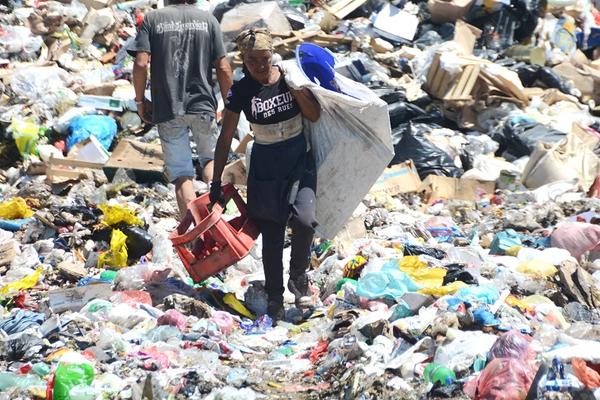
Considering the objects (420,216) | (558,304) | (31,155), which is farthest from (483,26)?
(558,304)

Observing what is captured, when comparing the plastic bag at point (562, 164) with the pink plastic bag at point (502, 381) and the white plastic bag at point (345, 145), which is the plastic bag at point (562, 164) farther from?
the pink plastic bag at point (502, 381)

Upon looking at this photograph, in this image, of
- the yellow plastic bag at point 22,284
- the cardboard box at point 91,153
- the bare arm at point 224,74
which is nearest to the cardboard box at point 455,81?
the cardboard box at point 91,153

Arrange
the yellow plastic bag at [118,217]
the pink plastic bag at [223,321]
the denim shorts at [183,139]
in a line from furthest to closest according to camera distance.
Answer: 1. the yellow plastic bag at [118,217]
2. the denim shorts at [183,139]
3. the pink plastic bag at [223,321]

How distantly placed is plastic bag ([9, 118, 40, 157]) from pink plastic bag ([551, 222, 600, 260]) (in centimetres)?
456

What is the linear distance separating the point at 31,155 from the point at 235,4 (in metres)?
3.36

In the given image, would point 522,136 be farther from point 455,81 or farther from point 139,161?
point 139,161

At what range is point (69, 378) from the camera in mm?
3992

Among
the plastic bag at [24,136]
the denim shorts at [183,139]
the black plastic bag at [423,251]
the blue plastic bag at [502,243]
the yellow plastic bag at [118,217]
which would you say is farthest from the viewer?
the plastic bag at [24,136]

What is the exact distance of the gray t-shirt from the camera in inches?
236

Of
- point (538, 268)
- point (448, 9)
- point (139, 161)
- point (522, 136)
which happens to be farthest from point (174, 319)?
point (448, 9)

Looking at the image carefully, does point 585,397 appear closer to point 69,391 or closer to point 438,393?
point 438,393

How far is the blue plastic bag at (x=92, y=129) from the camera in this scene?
8445mm

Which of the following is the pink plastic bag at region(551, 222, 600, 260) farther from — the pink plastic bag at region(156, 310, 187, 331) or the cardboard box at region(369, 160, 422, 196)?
the pink plastic bag at region(156, 310, 187, 331)

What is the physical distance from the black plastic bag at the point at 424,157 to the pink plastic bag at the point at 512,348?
4.57m
